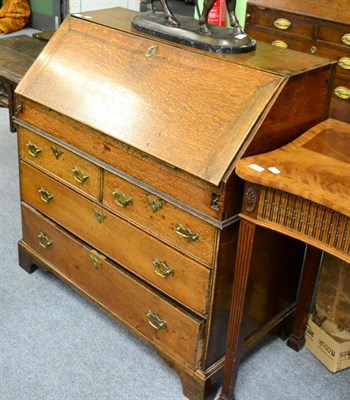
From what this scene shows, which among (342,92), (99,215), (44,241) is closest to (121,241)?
(99,215)

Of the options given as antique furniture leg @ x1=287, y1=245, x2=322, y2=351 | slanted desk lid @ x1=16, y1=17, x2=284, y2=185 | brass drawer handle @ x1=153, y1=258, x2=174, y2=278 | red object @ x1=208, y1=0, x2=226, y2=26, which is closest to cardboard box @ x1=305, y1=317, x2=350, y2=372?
antique furniture leg @ x1=287, y1=245, x2=322, y2=351

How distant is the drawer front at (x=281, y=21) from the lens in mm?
3189

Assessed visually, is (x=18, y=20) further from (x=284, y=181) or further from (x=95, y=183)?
(x=284, y=181)

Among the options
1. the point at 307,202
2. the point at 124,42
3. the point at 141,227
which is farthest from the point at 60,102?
the point at 307,202

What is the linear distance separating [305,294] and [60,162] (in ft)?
3.10

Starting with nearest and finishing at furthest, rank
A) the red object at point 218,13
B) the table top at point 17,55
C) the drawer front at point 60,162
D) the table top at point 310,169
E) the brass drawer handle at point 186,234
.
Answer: the table top at point 310,169
the brass drawer handle at point 186,234
the drawer front at point 60,162
the red object at point 218,13
the table top at point 17,55

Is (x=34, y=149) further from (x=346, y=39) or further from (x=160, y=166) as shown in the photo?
(x=346, y=39)

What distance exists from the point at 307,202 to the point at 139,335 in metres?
0.85

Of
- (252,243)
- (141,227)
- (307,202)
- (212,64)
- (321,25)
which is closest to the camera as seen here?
(307,202)

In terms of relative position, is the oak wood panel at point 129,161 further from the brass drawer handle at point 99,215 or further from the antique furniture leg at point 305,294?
the antique furniture leg at point 305,294

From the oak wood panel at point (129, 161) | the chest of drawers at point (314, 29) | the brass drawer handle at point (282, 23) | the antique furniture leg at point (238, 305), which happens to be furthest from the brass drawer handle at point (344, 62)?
the antique furniture leg at point (238, 305)

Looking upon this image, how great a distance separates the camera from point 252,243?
1.61 metres

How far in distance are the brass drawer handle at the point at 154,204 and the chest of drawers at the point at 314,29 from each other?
65.1 inches

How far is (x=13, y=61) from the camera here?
2.98 m
